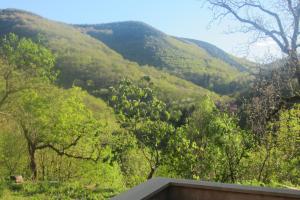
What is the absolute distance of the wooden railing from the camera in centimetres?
348

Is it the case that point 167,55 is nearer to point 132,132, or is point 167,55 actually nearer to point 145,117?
point 132,132

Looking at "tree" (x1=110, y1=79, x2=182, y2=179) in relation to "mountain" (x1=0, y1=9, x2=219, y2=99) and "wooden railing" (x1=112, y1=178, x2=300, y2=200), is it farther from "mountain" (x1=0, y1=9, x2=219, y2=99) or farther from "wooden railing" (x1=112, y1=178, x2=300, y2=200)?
"mountain" (x1=0, y1=9, x2=219, y2=99)

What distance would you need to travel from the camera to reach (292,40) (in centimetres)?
561

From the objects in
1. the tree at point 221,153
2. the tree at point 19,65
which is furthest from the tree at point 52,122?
the tree at point 221,153

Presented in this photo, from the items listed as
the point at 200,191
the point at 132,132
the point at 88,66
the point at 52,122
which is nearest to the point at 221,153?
the point at 132,132

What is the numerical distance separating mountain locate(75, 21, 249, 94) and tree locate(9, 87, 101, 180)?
4710 centimetres

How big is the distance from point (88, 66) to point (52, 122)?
48.2m

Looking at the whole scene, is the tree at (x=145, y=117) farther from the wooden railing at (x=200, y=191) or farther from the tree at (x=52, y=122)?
the wooden railing at (x=200, y=191)

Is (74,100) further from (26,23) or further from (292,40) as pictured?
(26,23)

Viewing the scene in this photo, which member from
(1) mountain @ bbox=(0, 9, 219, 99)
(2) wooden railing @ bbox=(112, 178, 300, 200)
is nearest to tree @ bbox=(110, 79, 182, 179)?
(2) wooden railing @ bbox=(112, 178, 300, 200)

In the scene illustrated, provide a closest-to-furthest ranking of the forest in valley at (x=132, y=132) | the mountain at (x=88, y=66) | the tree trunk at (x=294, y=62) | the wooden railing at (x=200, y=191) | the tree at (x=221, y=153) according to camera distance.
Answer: the wooden railing at (x=200, y=191) < the tree trunk at (x=294, y=62) < the forest in valley at (x=132, y=132) < the tree at (x=221, y=153) < the mountain at (x=88, y=66)

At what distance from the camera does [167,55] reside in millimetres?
90562

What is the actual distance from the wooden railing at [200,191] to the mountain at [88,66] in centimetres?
4061

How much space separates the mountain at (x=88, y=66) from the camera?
56156mm
